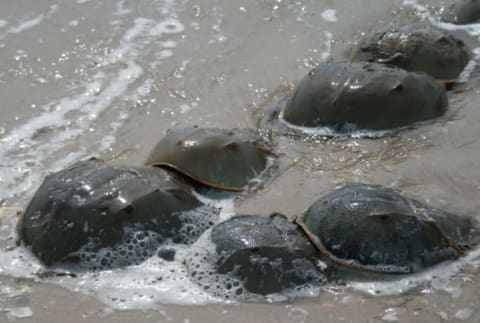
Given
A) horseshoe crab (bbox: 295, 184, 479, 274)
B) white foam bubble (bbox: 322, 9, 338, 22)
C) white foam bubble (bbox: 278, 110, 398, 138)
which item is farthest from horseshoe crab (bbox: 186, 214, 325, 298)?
white foam bubble (bbox: 322, 9, 338, 22)

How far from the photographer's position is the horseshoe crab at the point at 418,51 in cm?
528

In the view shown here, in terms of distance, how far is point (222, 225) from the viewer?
3570 millimetres

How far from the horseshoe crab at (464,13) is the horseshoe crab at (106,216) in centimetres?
370

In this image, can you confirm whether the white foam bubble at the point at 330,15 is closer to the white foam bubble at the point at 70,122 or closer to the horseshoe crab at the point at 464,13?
the horseshoe crab at the point at 464,13

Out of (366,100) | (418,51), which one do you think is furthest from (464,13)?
(366,100)

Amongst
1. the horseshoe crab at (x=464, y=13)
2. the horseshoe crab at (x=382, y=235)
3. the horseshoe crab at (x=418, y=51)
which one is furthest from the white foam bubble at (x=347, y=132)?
the horseshoe crab at (x=464, y=13)

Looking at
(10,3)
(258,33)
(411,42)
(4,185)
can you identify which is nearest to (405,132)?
(411,42)

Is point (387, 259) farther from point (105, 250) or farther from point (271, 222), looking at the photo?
point (105, 250)

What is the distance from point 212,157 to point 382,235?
1122 mm

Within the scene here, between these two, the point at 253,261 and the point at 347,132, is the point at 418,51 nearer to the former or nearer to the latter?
the point at 347,132

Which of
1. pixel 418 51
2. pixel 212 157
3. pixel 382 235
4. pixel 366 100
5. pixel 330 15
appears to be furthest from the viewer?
pixel 330 15

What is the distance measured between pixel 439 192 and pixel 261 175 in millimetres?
1011

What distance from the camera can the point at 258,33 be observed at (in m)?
6.30

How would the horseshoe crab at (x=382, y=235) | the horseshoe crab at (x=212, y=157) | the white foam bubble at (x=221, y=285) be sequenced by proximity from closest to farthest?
the white foam bubble at (x=221, y=285)
the horseshoe crab at (x=382, y=235)
the horseshoe crab at (x=212, y=157)
